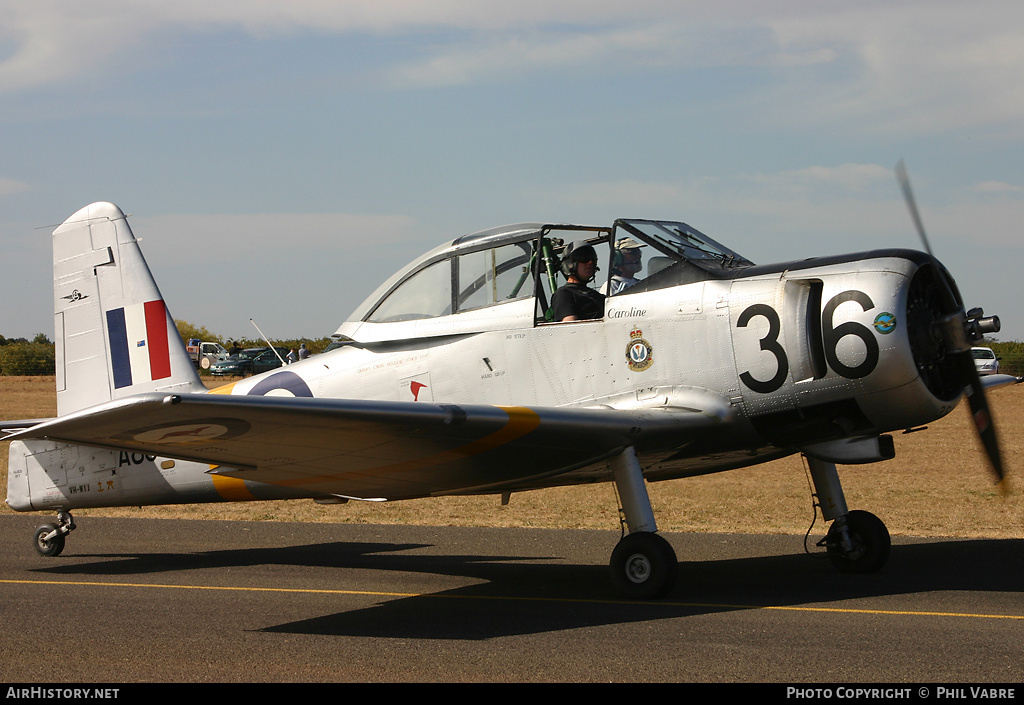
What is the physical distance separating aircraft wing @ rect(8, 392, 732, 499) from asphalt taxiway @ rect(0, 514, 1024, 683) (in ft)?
3.28

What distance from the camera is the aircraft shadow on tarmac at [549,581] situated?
6613 mm

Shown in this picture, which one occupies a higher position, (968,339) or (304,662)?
(968,339)

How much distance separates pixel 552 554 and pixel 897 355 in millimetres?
4470

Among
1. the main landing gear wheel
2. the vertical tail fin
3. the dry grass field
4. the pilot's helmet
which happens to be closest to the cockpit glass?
the pilot's helmet

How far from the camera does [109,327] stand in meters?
9.84

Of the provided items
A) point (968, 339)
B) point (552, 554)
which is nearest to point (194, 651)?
point (552, 554)

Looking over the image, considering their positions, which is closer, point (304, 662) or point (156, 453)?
point (304, 662)

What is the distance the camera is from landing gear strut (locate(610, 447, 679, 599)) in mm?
7039

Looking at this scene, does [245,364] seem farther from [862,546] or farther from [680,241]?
[862,546]

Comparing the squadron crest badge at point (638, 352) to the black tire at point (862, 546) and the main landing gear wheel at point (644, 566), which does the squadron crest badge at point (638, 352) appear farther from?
the black tire at point (862, 546)

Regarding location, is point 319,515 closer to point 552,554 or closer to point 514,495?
point 514,495

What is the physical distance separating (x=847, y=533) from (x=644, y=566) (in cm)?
225

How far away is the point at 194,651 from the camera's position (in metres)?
5.79
